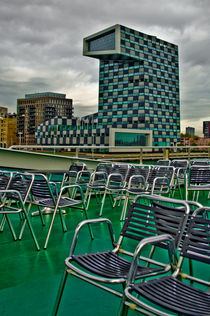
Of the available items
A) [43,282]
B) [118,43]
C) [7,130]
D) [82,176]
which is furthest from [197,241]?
[7,130]

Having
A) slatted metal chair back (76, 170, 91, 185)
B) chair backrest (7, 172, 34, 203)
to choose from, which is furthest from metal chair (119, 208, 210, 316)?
slatted metal chair back (76, 170, 91, 185)

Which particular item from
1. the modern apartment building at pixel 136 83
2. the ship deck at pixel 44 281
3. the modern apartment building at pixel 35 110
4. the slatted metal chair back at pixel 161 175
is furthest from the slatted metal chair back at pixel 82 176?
the modern apartment building at pixel 35 110

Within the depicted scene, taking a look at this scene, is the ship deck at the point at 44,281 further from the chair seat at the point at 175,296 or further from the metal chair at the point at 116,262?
the chair seat at the point at 175,296

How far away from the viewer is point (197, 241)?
224cm

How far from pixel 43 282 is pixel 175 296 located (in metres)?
1.52

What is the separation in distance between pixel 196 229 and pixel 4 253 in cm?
235

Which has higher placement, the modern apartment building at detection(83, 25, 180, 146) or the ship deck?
the modern apartment building at detection(83, 25, 180, 146)

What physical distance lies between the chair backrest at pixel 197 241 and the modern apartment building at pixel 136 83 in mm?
91824

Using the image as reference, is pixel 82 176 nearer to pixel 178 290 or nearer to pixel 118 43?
pixel 178 290

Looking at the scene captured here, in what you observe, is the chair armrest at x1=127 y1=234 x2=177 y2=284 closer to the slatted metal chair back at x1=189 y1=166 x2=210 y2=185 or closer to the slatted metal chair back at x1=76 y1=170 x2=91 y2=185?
the slatted metal chair back at x1=189 y1=166 x2=210 y2=185

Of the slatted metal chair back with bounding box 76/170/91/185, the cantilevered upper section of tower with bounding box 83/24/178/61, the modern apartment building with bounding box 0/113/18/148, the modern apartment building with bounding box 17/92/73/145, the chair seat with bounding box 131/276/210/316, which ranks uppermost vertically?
the cantilevered upper section of tower with bounding box 83/24/178/61

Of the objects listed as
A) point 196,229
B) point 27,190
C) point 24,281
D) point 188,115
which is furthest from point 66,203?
point 188,115

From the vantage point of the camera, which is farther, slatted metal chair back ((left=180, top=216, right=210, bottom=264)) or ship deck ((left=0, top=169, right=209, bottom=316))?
ship deck ((left=0, top=169, right=209, bottom=316))

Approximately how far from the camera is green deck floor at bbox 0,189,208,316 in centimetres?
247
